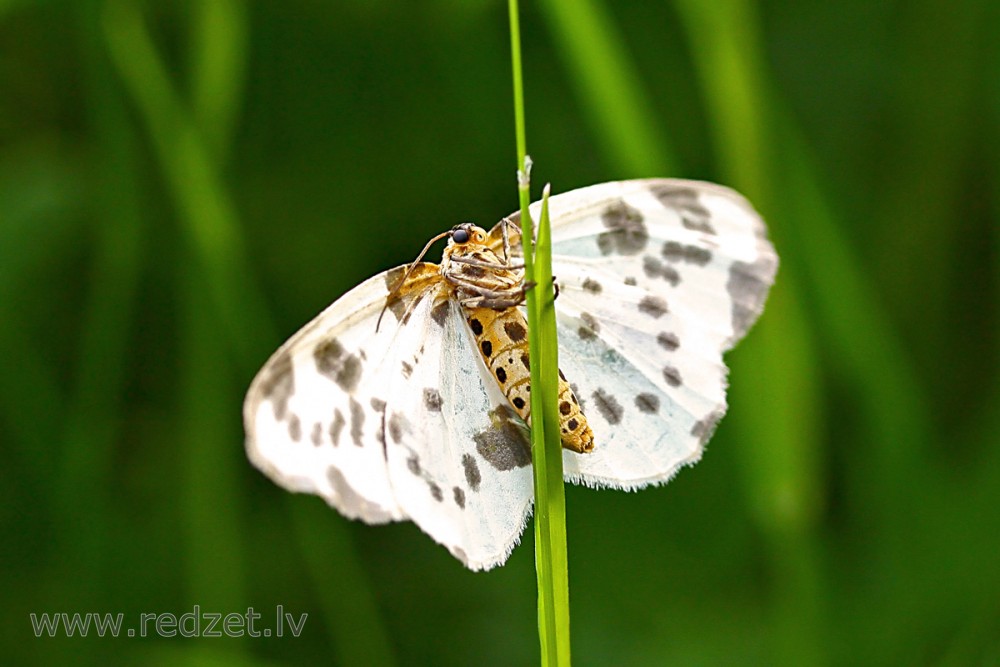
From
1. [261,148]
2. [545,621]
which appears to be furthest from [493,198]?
[545,621]

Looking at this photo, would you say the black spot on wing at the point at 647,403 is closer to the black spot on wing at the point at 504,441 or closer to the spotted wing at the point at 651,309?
the spotted wing at the point at 651,309

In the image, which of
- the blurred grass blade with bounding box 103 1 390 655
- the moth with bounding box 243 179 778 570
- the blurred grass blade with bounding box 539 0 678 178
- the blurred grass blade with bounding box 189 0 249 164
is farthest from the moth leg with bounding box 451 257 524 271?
the blurred grass blade with bounding box 189 0 249 164

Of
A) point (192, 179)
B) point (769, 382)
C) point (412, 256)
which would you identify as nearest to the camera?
point (769, 382)

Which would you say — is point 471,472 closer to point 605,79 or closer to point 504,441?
point 504,441

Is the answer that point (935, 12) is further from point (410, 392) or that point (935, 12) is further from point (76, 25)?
point (76, 25)

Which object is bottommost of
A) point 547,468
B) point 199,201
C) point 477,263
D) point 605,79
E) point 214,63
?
point 547,468

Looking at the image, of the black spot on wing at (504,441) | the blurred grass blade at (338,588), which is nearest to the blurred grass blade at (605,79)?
the black spot on wing at (504,441)

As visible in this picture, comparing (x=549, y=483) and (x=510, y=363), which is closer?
(x=549, y=483)

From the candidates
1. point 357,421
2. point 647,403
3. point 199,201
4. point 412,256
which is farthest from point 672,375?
point 412,256
